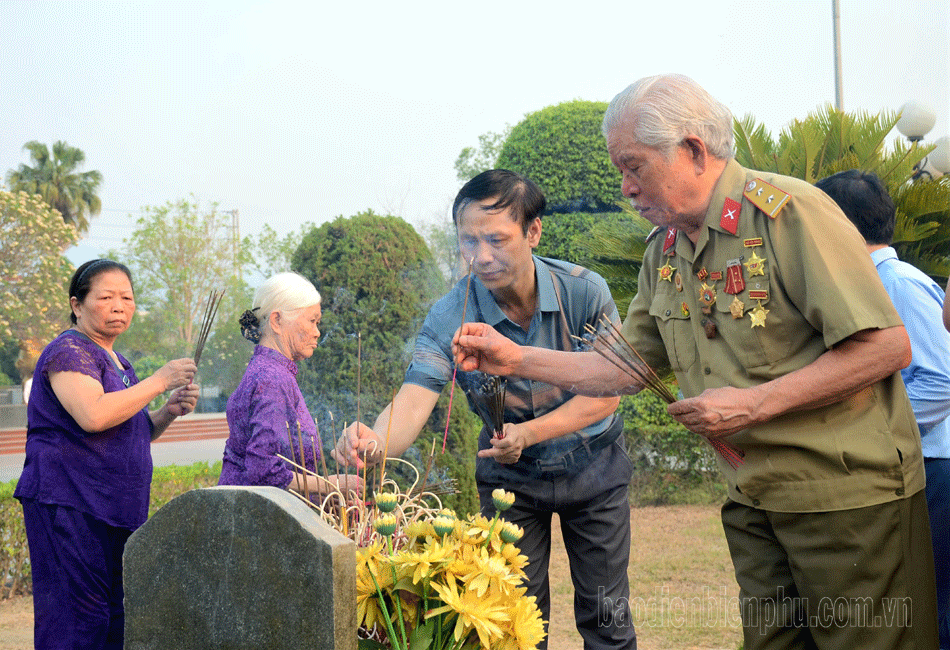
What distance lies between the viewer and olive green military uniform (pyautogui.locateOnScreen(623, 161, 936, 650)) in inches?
75.2

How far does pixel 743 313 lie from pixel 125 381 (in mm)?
2709

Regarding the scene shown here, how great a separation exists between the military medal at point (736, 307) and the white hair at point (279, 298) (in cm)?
187

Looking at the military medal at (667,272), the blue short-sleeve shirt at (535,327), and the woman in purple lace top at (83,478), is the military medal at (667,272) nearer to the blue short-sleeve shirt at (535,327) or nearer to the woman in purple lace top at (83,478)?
the blue short-sleeve shirt at (535,327)

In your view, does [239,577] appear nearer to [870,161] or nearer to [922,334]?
[922,334]

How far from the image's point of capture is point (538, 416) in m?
3.05

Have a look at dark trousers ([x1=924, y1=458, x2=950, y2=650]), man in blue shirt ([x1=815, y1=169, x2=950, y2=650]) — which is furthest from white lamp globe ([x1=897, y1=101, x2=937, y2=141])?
dark trousers ([x1=924, y1=458, x2=950, y2=650])

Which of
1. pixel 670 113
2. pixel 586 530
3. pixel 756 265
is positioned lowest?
pixel 586 530

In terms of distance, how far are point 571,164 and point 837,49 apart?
5612mm

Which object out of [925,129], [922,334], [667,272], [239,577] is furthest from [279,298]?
[925,129]

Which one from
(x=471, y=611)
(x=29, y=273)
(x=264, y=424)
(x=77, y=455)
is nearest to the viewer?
(x=471, y=611)

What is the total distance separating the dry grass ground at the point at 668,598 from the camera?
5301mm

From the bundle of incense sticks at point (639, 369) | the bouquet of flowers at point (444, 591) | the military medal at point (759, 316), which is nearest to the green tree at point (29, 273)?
the bundle of incense sticks at point (639, 369)

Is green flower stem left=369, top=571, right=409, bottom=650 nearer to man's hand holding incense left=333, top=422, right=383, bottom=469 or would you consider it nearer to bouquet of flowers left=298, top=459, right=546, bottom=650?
bouquet of flowers left=298, top=459, right=546, bottom=650

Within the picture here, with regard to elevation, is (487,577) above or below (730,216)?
below
